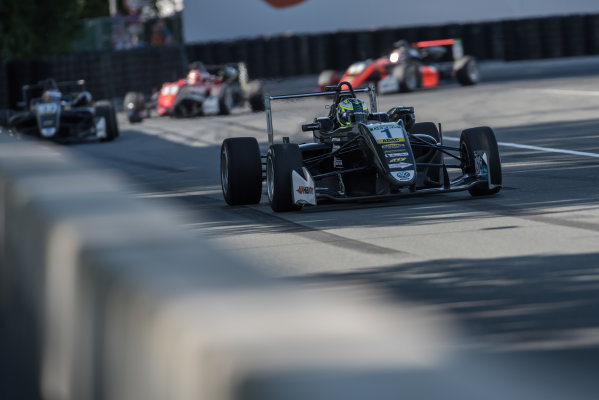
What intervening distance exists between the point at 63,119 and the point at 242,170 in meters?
11.9

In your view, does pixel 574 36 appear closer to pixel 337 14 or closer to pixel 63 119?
pixel 337 14

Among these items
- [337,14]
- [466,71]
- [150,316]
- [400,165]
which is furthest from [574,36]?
[150,316]

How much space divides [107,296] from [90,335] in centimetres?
27

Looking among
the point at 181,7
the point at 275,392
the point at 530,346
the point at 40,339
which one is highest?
the point at 181,7

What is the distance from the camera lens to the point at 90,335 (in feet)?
8.63

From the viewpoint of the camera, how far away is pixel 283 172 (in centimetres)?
1040

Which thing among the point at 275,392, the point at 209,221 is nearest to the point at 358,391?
the point at 275,392

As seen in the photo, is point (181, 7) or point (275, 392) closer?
point (275, 392)

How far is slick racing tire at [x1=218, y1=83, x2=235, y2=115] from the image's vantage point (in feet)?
86.4

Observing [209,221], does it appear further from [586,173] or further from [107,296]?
[107,296]

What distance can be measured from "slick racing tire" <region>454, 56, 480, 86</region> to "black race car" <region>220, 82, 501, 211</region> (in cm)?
1808

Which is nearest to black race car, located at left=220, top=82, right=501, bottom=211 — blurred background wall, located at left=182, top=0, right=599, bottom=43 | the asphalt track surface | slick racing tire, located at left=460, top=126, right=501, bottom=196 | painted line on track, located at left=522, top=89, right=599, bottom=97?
slick racing tire, located at left=460, top=126, right=501, bottom=196

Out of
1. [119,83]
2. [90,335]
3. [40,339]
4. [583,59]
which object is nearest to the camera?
[90,335]

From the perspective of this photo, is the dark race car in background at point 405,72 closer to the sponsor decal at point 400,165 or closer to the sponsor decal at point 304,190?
the sponsor decal at point 400,165
